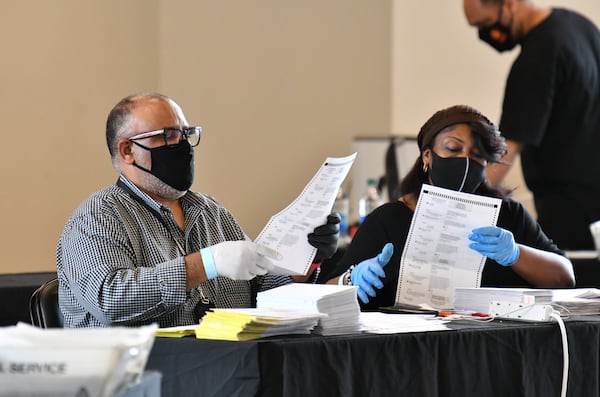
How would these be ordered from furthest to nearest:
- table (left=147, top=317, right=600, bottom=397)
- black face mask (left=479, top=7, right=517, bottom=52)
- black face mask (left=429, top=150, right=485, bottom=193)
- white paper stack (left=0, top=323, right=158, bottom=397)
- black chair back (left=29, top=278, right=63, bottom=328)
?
black face mask (left=479, top=7, right=517, bottom=52), black face mask (left=429, top=150, right=485, bottom=193), black chair back (left=29, top=278, right=63, bottom=328), table (left=147, top=317, right=600, bottom=397), white paper stack (left=0, top=323, right=158, bottom=397)

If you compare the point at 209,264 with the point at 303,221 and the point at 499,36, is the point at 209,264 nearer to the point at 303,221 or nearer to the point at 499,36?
the point at 303,221

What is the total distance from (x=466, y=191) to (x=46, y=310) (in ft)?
3.92

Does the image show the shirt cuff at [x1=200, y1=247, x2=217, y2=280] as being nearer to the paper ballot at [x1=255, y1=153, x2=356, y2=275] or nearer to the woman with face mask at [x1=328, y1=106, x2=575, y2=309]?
the paper ballot at [x1=255, y1=153, x2=356, y2=275]

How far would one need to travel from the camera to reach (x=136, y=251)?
7.30 feet

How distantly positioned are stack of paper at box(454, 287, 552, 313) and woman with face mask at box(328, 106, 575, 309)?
Result: 9.8 inches

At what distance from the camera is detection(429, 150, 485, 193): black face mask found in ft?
8.60

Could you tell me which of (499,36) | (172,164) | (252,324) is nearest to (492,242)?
(172,164)

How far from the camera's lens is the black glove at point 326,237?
232cm

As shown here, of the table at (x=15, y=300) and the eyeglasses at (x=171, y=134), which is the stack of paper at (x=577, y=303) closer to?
the eyeglasses at (x=171, y=134)

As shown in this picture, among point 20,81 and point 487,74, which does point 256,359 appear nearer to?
point 20,81

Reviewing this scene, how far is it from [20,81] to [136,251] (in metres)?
1.98

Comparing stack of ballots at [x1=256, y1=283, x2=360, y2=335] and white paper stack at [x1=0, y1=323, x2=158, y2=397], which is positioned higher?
white paper stack at [x1=0, y1=323, x2=158, y2=397]

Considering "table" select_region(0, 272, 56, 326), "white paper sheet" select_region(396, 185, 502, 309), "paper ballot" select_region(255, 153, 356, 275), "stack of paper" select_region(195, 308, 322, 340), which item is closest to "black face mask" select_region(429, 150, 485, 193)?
"white paper sheet" select_region(396, 185, 502, 309)

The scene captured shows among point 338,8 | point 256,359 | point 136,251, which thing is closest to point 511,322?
point 256,359
